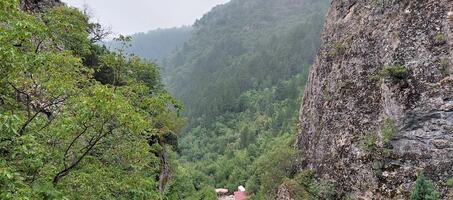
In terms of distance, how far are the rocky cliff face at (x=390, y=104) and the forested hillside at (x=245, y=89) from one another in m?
6.39

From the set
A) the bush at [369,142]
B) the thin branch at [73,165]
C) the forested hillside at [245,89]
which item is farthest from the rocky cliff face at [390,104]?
the thin branch at [73,165]

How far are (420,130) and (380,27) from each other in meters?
6.29

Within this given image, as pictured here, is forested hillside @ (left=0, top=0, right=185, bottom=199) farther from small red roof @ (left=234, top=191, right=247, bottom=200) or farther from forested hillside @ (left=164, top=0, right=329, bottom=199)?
small red roof @ (left=234, top=191, right=247, bottom=200)

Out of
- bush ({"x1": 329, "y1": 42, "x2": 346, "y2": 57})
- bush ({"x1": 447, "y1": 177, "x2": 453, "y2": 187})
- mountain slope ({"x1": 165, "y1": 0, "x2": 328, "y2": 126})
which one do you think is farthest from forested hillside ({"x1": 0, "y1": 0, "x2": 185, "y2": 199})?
mountain slope ({"x1": 165, "y1": 0, "x2": 328, "y2": 126})

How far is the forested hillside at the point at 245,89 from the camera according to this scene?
193ft

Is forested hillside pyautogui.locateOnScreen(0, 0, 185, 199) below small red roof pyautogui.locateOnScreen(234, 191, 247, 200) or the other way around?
the other way around

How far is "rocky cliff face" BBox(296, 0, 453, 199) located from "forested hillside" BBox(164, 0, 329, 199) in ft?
21.0

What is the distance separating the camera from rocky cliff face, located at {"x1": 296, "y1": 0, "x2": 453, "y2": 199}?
1875cm

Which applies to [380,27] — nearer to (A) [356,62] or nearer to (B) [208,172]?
(A) [356,62]

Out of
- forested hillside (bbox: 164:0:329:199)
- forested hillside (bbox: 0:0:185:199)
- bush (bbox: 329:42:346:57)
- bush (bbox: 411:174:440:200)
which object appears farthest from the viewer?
forested hillside (bbox: 164:0:329:199)

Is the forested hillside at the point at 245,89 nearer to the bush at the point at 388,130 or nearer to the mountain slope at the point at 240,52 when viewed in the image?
the mountain slope at the point at 240,52

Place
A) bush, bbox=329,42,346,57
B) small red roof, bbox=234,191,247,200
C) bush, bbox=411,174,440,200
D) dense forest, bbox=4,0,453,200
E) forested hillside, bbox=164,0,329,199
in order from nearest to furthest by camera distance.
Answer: dense forest, bbox=4,0,453,200, bush, bbox=411,174,440,200, bush, bbox=329,42,346,57, small red roof, bbox=234,191,247,200, forested hillside, bbox=164,0,329,199

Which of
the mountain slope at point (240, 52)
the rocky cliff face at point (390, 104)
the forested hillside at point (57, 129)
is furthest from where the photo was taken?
the mountain slope at point (240, 52)

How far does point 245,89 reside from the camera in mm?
101875
